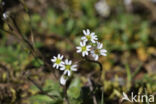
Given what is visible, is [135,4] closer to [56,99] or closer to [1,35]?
[1,35]

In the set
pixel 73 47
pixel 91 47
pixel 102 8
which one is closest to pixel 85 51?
pixel 91 47

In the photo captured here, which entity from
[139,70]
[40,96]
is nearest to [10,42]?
[40,96]

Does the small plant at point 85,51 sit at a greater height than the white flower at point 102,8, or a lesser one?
lesser

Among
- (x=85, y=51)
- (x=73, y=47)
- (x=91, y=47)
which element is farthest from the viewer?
(x=73, y=47)

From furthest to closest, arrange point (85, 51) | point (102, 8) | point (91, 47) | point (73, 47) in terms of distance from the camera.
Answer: point (102, 8) < point (73, 47) < point (91, 47) < point (85, 51)

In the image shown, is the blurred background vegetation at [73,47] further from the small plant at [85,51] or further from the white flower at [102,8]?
the small plant at [85,51]

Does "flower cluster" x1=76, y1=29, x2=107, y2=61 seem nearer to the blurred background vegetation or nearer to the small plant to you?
the small plant

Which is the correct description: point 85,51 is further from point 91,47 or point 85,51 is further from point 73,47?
point 73,47

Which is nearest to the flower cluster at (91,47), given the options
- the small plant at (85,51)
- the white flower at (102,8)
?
the small plant at (85,51)

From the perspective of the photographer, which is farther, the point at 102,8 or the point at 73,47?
Answer: the point at 102,8
